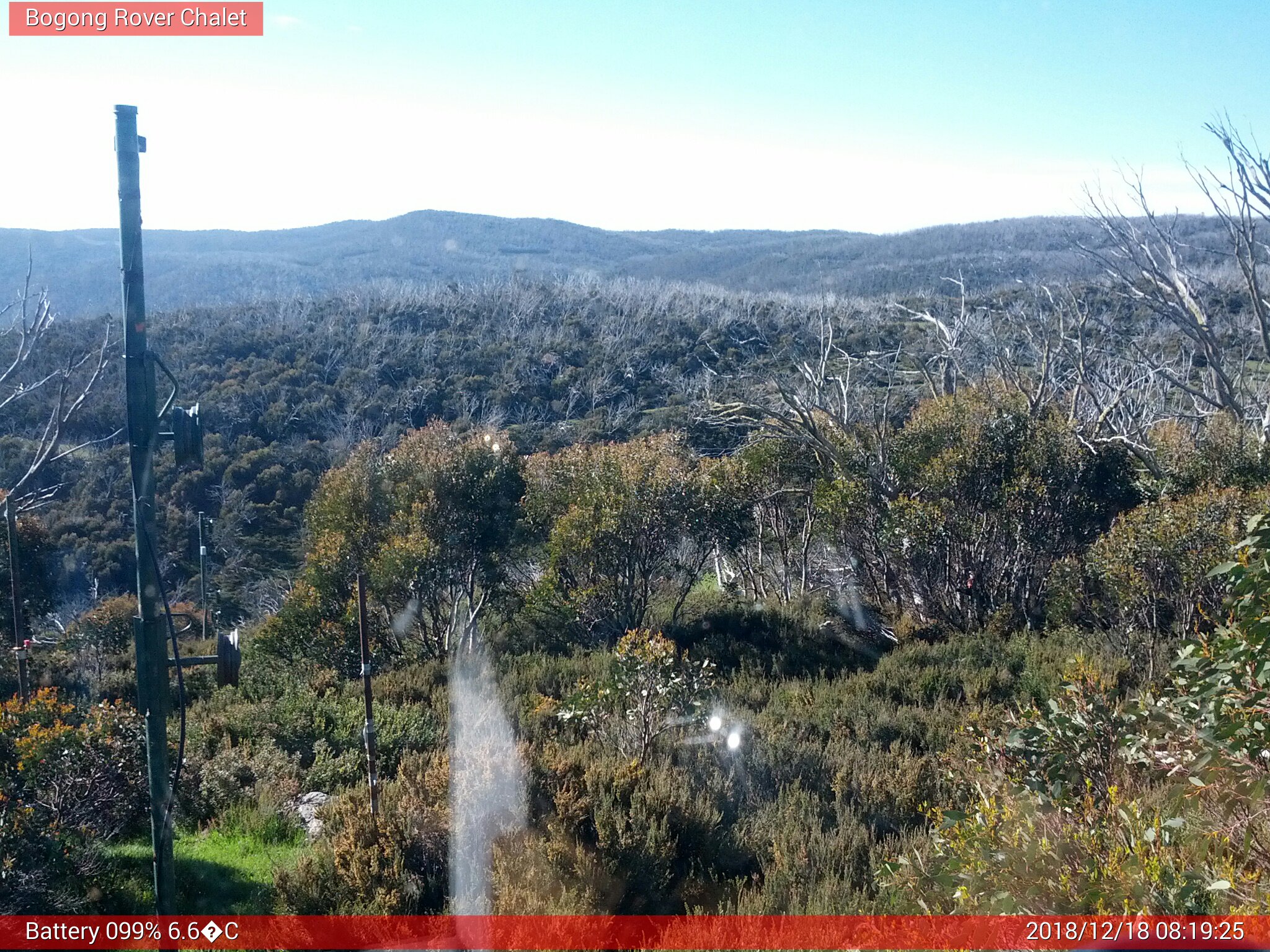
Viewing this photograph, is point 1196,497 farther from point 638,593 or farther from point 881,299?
point 881,299

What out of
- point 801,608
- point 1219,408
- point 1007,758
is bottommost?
point 801,608

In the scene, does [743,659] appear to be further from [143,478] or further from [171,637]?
[143,478]

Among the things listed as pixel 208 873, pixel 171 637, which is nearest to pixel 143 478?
pixel 171 637

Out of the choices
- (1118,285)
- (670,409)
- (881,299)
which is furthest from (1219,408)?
(881,299)

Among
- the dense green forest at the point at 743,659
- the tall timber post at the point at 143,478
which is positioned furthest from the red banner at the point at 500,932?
the tall timber post at the point at 143,478

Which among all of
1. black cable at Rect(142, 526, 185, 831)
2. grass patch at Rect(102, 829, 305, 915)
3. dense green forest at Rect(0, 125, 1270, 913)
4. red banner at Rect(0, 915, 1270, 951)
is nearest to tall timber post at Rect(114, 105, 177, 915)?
black cable at Rect(142, 526, 185, 831)

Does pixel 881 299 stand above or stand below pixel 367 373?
above
